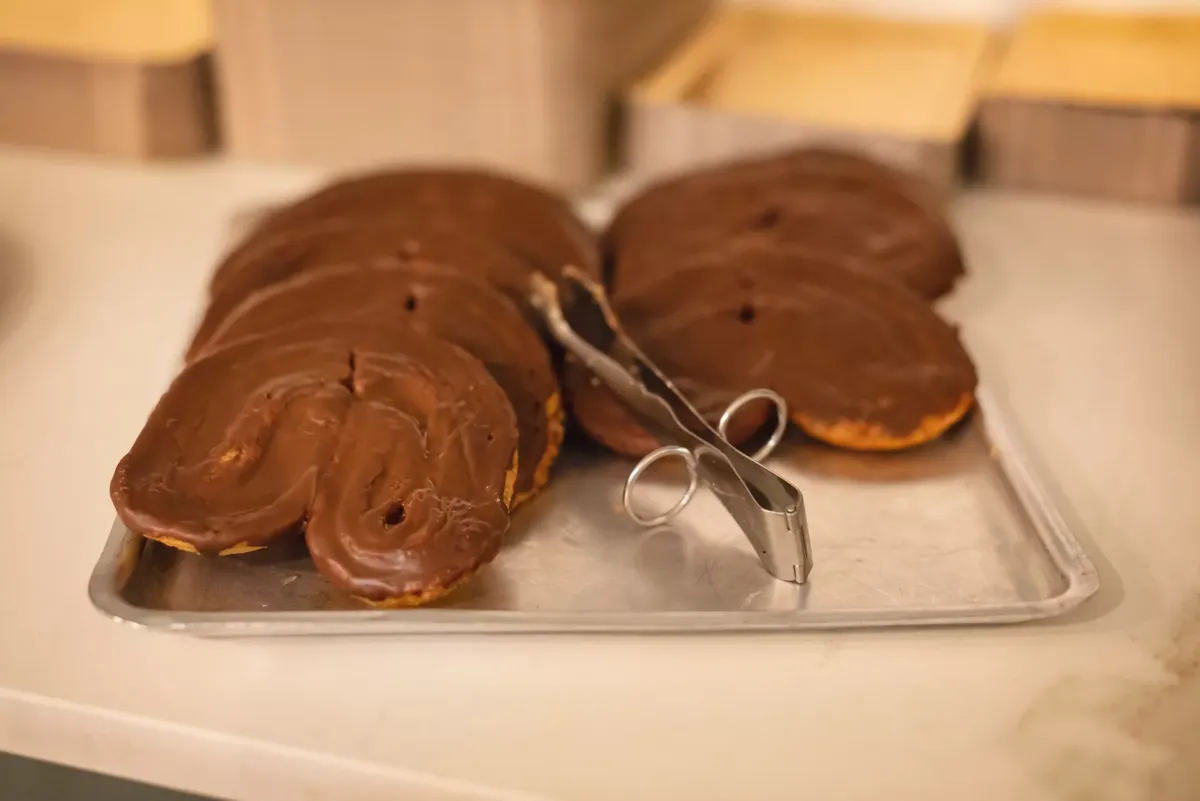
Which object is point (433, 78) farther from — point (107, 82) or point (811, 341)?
point (811, 341)

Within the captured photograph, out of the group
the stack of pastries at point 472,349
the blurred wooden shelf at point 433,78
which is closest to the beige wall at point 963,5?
the blurred wooden shelf at point 433,78

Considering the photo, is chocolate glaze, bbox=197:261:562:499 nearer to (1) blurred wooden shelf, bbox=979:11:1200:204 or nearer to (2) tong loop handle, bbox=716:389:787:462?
(2) tong loop handle, bbox=716:389:787:462

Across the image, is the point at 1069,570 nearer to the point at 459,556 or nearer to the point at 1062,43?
the point at 459,556

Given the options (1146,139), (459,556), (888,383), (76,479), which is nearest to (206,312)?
(76,479)

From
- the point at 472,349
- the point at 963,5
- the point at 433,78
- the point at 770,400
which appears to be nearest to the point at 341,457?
A: the point at 472,349

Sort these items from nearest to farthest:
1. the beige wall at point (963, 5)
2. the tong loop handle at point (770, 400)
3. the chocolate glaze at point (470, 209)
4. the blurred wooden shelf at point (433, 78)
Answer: the tong loop handle at point (770, 400)
the chocolate glaze at point (470, 209)
the blurred wooden shelf at point (433, 78)
the beige wall at point (963, 5)

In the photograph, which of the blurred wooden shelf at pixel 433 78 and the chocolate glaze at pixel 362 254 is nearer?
the chocolate glaze at pixel 362 254

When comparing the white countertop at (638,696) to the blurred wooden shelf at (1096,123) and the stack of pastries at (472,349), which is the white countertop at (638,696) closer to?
the stack of pastries at (472,349)
